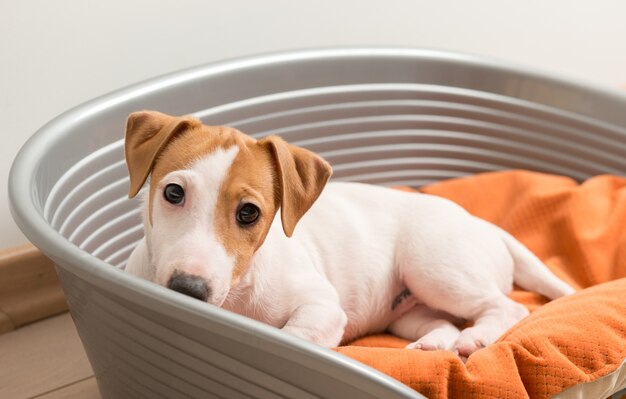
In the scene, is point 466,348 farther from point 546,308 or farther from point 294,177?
point 294,177

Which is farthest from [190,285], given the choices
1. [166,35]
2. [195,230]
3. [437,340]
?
[166,35]

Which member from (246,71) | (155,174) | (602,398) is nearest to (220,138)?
(155,174)

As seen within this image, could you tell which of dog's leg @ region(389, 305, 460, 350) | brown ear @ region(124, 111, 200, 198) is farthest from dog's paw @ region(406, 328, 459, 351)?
brown ear @ region(124, 111, 200, 198)

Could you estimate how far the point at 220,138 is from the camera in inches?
57.5

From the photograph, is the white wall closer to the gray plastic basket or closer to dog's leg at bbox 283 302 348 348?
the gray plastic basket

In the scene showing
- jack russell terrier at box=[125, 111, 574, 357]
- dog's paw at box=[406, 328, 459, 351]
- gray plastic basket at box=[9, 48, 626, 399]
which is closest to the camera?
gray plastic basket at box=[9, 48, 626, 399]

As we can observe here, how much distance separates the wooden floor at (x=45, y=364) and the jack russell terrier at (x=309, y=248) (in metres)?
0.46

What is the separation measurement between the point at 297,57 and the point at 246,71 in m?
0.15

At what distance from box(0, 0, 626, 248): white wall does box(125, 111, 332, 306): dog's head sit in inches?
26.9

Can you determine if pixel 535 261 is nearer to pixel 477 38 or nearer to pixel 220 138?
pixel 220 138

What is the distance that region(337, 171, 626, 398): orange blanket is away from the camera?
1432 millimetres

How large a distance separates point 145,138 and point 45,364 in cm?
82

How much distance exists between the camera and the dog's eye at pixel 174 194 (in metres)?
1.39

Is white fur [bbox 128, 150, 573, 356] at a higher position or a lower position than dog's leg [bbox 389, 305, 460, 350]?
higher
